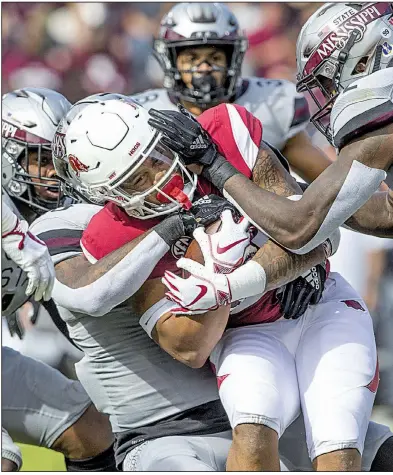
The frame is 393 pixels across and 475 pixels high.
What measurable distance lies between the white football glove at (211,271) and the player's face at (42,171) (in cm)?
100

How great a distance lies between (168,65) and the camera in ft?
15.6

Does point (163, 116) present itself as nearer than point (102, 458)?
Yes

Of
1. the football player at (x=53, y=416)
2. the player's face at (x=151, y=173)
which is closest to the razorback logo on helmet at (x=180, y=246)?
the player's face at (x=151, y=173)

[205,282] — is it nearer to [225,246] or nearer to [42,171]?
[225,246]

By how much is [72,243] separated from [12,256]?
1.24 feet

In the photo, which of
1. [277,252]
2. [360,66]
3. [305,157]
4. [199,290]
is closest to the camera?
[199,290]

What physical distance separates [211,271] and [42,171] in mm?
1135

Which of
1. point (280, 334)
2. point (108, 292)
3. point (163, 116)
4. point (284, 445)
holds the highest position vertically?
point (163, 116)

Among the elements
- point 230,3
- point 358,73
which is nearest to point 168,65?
point 230,3

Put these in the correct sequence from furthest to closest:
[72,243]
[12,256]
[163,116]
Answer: [72,243]
[163,116]
[12,256]

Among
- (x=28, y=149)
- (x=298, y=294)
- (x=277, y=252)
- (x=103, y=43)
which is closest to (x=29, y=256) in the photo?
(x=277, y=252)

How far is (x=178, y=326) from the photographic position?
2.61 m

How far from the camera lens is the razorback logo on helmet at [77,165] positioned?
8.87ft

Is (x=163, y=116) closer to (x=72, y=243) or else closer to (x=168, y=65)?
(x=72, y=243)
